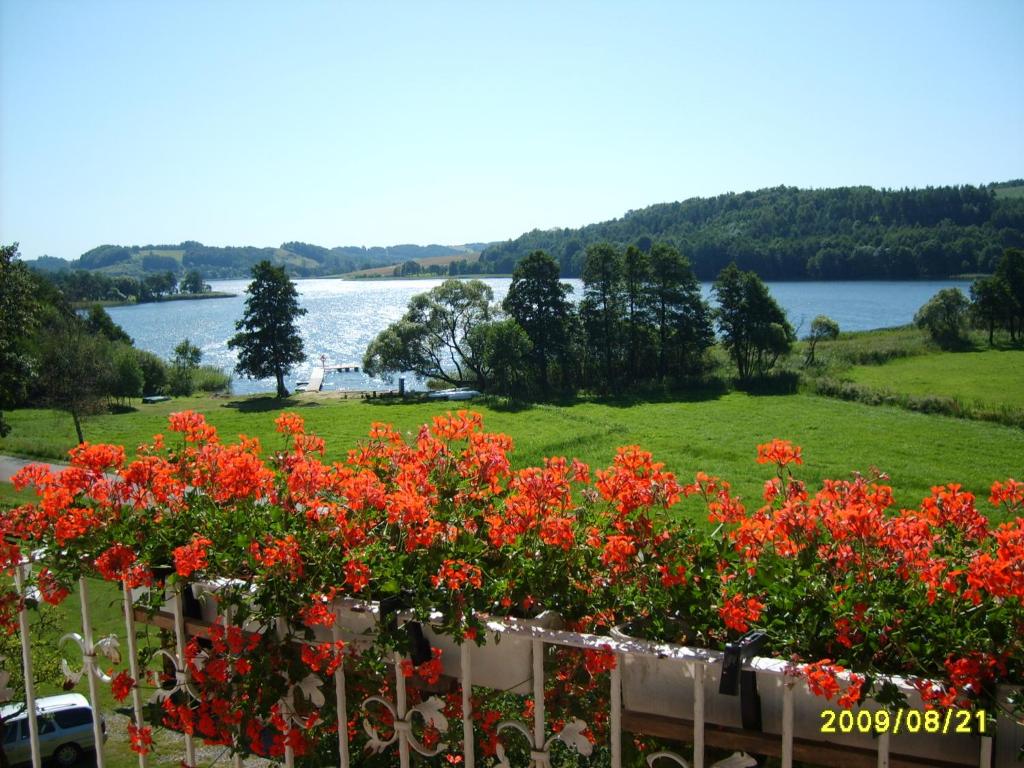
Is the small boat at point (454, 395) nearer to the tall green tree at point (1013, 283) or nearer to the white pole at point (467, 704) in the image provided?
the tall green tree at point (1013, 283)

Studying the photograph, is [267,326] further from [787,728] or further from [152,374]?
[787,728]

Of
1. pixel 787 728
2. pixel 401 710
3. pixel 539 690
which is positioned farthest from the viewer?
pixel 401 710

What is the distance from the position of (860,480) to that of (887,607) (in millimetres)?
472

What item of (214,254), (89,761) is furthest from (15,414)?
(214,254)

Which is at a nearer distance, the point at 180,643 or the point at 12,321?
the point at 180,643

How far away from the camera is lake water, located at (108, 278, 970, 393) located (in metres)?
57.4

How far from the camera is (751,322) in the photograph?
4169 centimetres

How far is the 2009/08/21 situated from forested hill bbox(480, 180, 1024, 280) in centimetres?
7031

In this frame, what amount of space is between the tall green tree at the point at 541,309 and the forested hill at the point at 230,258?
10122 cm

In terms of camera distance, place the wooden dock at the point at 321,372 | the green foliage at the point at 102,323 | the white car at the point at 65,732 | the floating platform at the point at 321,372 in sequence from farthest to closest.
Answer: the green foliage at the point at 102,323 < the floating platform at the point at 321,372 < the wooden dock at the point at 321,372 < the white car at the point at 65,732

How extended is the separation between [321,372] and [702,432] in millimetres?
34967

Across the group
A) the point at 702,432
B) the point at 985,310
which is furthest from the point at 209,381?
the point at 985,310

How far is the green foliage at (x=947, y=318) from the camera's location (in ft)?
152

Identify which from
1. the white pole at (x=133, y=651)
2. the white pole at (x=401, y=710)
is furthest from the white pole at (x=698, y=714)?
the white pole at (x=133, y=651)
